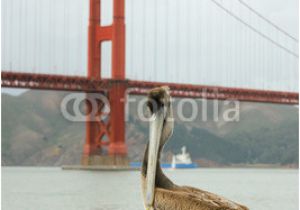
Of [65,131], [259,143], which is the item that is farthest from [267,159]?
[65,131]

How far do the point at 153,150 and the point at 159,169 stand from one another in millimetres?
359

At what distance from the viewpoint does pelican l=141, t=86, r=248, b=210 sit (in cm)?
900

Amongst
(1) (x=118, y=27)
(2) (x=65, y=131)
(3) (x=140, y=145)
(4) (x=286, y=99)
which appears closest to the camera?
(1) (x=118, y=27)

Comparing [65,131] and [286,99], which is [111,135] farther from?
[65,131]

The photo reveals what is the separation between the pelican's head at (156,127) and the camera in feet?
29.8

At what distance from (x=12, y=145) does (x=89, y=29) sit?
6987cm

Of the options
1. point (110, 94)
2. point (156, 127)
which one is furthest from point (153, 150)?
point (110, 94)

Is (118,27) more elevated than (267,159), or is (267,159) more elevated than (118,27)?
(118,27)

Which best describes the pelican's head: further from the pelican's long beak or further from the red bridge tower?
the red bridge tower

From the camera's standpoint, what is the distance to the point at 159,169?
9312 mm

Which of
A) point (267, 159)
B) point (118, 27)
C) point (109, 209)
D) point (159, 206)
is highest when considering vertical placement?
point (118, 27)

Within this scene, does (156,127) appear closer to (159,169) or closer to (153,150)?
(153,150)

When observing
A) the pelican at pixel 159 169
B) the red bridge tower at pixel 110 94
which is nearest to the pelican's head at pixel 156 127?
the pelican at pixel 159 169

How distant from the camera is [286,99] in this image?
63.4m
